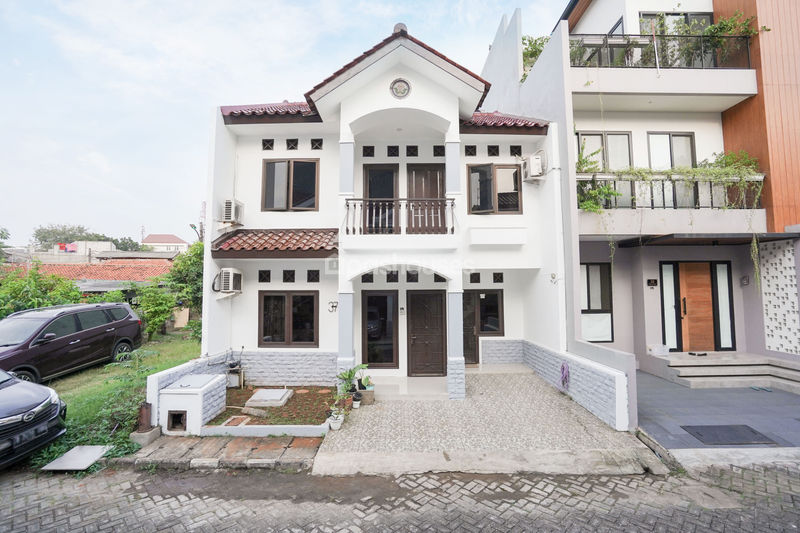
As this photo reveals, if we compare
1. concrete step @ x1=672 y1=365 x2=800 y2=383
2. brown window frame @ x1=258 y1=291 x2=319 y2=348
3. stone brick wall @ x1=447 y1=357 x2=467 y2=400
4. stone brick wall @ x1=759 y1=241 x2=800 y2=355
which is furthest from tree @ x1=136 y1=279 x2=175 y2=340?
stone brick wall @ x1=759 y1=241 x2=800 y2=355

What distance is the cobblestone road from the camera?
368 cm

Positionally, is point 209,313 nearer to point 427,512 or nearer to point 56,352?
point 56,352

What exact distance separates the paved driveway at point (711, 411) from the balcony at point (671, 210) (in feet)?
12.0

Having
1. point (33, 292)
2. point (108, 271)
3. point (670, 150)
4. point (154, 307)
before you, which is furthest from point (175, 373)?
point (108, 271)

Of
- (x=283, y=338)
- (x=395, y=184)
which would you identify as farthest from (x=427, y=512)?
(x=395, y=184)

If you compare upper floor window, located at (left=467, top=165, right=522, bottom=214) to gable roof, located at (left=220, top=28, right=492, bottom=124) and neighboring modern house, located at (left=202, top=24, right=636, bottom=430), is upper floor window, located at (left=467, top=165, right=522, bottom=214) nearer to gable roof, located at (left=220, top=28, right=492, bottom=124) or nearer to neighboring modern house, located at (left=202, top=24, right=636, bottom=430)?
neighboring modern house, located at (left=202, top=24, right=636, bottom=430)

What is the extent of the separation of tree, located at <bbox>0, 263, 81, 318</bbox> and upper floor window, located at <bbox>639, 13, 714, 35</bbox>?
18925mm

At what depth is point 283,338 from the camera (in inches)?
323

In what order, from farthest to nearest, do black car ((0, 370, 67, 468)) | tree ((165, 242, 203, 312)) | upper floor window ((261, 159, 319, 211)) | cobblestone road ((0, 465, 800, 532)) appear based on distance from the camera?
tree ((165, 242, 203, 312))
upper floor window ((261, 159, 319, 211))
black car ((0, 370, 67, 468))
cobblestone road ((0, 465, 800, 532))

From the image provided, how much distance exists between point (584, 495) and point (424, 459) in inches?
81.0

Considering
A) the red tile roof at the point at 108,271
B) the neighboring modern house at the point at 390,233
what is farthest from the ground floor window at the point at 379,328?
the red tile roof at the point at 108,271

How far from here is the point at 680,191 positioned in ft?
27.2

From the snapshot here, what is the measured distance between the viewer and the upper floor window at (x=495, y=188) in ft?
28.0

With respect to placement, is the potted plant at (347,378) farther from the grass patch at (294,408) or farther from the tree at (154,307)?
the tree at (154,307)
